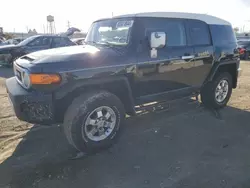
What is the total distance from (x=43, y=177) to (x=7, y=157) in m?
0.84

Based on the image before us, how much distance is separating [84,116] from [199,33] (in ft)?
9.51

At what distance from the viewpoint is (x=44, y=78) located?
10.8 feet

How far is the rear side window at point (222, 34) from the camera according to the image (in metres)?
5.33

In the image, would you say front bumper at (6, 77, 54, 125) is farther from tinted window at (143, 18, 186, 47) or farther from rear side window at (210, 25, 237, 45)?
rear side window at (210, 25, 237, 45)

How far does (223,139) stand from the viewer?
4.24 m

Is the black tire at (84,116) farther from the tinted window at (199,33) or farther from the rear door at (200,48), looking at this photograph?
the tinted window at (199,33)

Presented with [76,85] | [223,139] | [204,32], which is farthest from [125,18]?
[223,139]

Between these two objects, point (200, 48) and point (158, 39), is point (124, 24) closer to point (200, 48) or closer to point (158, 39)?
point (158, 39)

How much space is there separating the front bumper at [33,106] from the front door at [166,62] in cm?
139

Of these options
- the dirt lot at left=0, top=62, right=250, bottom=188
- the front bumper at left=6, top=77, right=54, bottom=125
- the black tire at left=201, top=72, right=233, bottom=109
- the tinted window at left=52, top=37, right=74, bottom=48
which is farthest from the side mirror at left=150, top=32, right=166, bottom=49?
the tinted window at left=52, top=37, right=74, bottom=48

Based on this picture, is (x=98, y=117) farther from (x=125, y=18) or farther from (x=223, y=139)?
(x=223, y=139)

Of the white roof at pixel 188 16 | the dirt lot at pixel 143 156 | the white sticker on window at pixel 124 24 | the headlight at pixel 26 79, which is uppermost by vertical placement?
the white roof at pixel 188 16

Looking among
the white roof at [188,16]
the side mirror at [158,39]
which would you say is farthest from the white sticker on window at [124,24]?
the side mirror at [158,39]

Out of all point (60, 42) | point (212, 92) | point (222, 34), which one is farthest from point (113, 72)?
point (60, 42)
